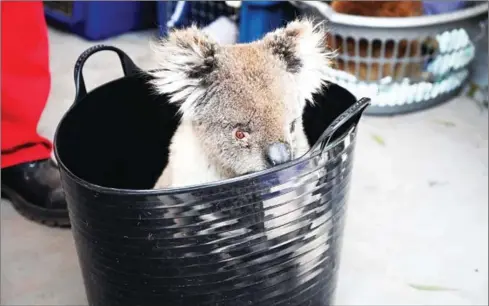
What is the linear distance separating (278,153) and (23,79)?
0.90 metres

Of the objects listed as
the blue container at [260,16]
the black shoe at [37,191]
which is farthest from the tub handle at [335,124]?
the blue container at [260,16]

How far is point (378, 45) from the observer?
6.82 ft

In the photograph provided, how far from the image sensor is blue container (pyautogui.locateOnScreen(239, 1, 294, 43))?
7.09 ft

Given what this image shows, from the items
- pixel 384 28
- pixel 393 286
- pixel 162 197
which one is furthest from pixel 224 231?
pixel 384 28

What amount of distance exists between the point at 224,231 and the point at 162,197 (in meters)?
0.10

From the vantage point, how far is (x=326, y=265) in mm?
1070

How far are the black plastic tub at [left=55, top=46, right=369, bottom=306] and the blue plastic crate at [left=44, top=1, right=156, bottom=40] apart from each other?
1525 mm

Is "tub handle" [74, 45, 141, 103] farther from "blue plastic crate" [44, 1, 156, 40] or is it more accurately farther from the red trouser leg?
"blue plastic crate" [44, 1, 156, 40]

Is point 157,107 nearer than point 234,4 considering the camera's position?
Yes

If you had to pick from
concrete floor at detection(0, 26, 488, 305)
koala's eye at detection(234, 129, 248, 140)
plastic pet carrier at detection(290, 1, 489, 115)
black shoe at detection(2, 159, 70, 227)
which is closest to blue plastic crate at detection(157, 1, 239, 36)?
plastic pet carrier at detection(290, 1, 489, 115)

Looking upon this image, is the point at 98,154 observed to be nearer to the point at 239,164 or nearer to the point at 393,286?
the point at 239,164

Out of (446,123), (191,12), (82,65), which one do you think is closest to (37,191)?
(82,65)

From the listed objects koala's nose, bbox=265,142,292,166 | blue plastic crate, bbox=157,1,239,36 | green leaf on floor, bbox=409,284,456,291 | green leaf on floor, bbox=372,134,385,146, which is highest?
koala's nose, bbox=265,142,292,166

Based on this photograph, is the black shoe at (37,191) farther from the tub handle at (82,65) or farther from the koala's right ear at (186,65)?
the koala's right ear at (186,65)
